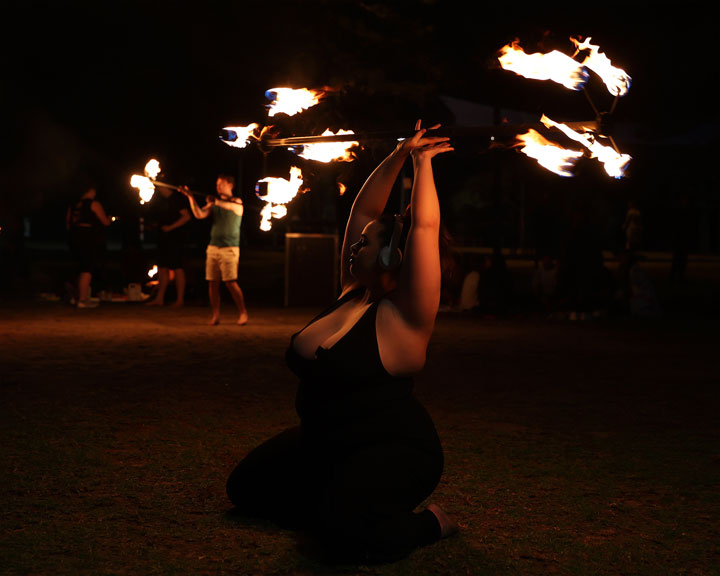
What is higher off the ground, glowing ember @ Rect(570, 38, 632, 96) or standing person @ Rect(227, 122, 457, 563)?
glowing ember @ Rect(570, 38, 632, 96)

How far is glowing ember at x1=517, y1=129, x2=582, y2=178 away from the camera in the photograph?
13.8 feet

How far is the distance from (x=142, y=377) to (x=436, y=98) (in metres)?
13.3

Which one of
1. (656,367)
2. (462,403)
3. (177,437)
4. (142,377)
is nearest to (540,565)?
(177,437)

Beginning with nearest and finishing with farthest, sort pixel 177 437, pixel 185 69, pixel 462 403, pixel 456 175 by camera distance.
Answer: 1. pixel 177 437
2. pixel 462 403
3. pixel 185 69
4. pixel 456 175

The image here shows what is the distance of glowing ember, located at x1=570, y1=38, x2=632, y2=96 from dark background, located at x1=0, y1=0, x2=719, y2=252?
26.0 feet

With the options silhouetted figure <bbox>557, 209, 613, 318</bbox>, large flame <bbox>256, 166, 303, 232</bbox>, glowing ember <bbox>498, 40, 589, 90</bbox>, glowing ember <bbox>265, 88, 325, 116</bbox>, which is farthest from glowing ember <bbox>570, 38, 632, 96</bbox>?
silhouetted figure <bbox>557, 209, 613, 318</bbox>

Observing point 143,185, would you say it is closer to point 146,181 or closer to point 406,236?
point 146,181

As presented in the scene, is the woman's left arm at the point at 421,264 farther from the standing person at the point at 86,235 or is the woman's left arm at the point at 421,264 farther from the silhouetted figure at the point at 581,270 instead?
the standing person at the point at 86,235

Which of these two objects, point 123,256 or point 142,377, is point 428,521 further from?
point 123,256

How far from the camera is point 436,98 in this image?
67.6 ft

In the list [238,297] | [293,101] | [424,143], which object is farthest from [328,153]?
[238,297]

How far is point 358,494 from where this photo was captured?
4004 mm

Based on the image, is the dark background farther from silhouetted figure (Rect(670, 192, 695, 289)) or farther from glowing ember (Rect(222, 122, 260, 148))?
glowing ember (Rect(222, 122, 260, 148))

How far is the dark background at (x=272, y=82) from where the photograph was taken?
Result: 19.2m
